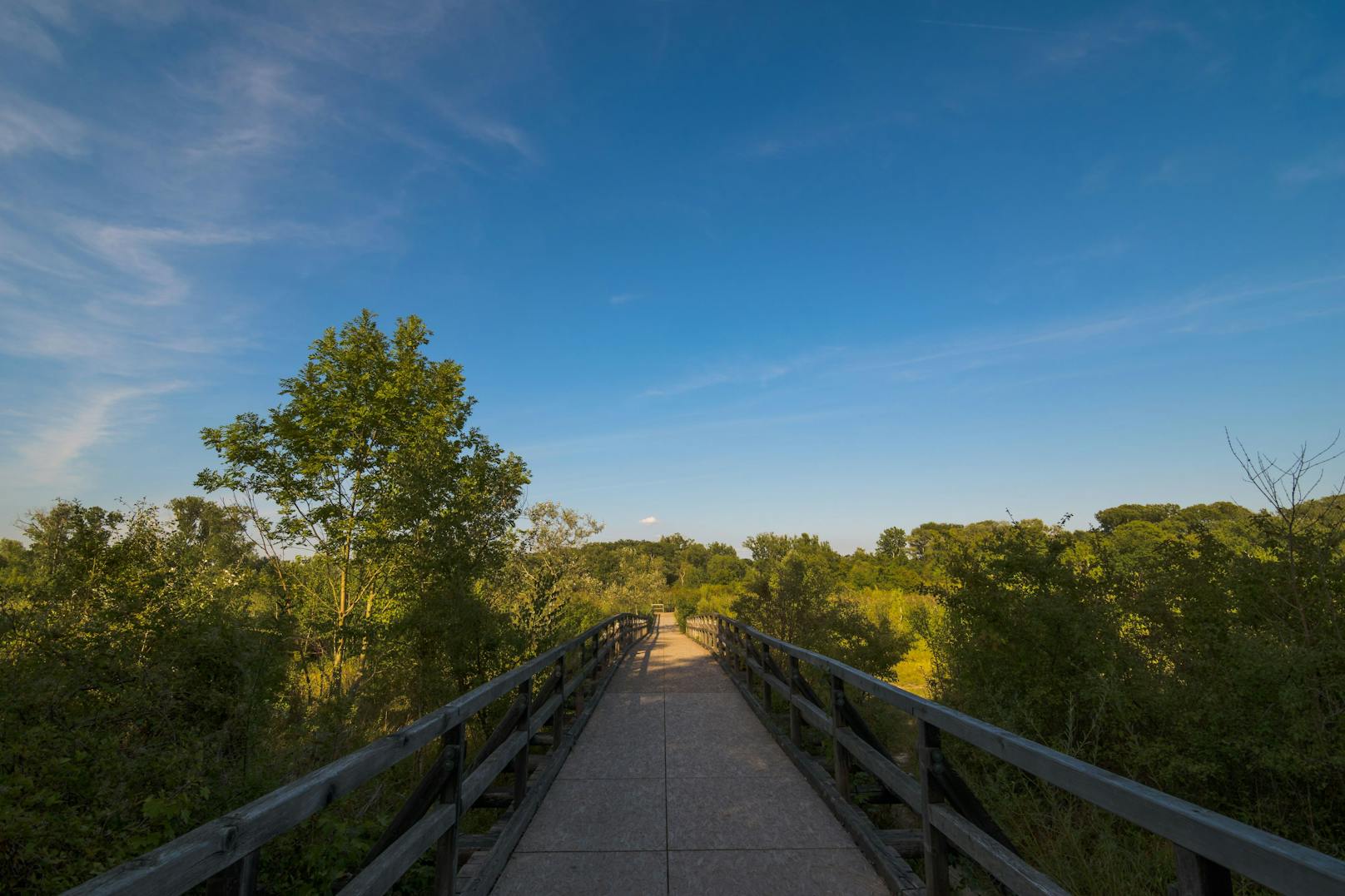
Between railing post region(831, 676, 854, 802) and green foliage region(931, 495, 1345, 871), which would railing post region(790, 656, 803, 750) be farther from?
green foliage region(931, 495, 1345, 871)

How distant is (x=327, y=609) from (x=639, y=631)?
607 inches

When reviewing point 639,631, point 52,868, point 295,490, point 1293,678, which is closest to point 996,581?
point 1293,678

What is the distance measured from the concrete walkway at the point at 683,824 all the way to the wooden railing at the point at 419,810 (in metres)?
0.22

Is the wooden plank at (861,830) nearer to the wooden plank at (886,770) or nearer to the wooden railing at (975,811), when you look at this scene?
the wooden railing at (975,811)

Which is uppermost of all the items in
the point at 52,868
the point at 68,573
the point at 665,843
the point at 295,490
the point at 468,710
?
the point at 295,490

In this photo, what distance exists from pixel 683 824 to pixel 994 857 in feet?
7.93

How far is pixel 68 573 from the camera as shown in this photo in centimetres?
746

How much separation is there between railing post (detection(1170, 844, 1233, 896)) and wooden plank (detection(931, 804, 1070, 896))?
531mm

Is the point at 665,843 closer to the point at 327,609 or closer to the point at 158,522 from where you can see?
the point at 158,522

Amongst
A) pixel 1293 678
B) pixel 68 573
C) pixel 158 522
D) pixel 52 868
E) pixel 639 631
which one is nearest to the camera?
pixel 52 868

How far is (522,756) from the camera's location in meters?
4.62

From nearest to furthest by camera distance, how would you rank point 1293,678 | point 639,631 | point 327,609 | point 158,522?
point 1293,678, point 158,522, point 327,609, point 639,631

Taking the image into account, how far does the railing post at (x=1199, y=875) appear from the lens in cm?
164

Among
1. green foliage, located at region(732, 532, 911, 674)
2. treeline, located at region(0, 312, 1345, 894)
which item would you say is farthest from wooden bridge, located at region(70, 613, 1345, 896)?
green foliage, located at region(732, 532, 911, 674)
